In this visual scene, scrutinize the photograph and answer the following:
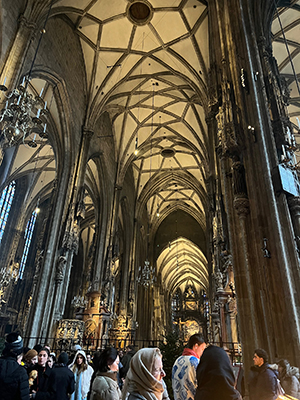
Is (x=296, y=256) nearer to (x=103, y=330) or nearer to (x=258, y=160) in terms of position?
(x=258, y=160)

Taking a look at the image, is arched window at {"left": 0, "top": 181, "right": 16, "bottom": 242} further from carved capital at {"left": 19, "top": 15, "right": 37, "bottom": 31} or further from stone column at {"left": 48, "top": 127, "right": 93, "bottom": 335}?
carved capital at {"left": 19, "top": 15, "right": 37, "bottom": 31}

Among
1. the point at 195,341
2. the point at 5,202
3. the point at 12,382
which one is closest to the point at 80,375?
the point at 12,382

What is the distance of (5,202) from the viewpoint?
19891 mm

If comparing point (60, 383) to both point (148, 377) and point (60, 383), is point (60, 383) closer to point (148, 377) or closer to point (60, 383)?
point (60, 383)

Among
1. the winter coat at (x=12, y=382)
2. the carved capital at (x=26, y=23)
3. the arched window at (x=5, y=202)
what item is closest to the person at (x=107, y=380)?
the winter coat at (x=12, y=382)

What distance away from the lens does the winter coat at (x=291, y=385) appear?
3.48 m

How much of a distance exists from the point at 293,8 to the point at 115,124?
11573 millimetres

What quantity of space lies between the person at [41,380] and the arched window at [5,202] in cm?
1748

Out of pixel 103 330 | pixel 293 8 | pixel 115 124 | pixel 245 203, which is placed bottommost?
pixel 103 330

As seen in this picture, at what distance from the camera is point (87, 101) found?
614 inches

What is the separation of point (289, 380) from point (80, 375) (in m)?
2.70

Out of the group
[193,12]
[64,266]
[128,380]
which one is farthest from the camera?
[193,12]

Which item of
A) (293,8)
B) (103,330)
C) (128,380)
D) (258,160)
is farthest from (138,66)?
(128,380)

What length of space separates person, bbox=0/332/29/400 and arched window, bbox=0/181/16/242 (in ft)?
61.6
